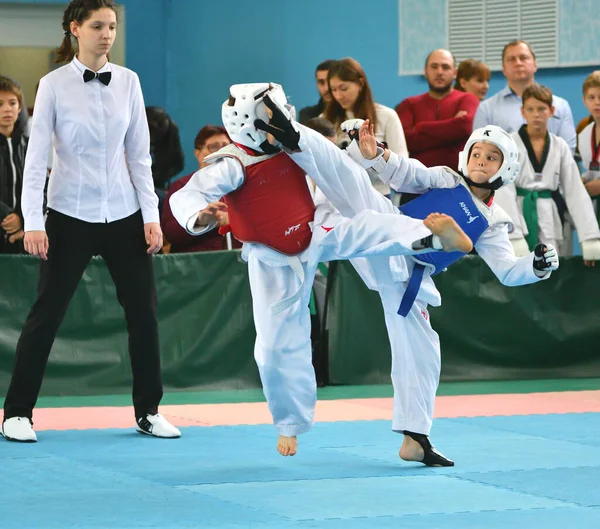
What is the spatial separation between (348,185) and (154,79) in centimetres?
741

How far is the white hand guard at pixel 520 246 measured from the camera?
741 cm

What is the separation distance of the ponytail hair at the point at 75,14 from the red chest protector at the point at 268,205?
3.53 feet

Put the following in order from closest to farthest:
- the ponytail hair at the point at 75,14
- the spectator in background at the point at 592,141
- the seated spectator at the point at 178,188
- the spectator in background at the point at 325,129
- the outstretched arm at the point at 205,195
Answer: the outstretched arm at the point at 205,195 < the ponytail hair at the point at 75,14 < the spectator in background at the point at 325,129 < the seated spectator at the point at 178,188 < the spectator in background at the point at 592,141

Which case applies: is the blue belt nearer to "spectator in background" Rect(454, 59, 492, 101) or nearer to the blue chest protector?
the blue chest protector

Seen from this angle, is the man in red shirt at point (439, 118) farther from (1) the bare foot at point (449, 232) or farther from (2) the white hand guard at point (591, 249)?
(1) the bare foot at point (449, 232)

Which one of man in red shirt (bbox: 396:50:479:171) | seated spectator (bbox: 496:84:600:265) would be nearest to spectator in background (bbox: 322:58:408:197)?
man in red shirt (bbox: 396:50:479:171)

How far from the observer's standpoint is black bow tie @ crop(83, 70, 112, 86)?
5148 millimetres

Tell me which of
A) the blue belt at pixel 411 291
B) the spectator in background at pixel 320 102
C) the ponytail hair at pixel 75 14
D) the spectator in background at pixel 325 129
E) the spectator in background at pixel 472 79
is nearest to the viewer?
the blue belt at pixel 411 291

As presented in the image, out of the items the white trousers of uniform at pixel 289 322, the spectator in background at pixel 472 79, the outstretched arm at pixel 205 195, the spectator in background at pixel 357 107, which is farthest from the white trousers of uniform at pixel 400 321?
the spectator in background at pixel 472 79

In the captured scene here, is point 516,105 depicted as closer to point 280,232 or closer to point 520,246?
point 520,246

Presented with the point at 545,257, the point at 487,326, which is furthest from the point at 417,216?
the point at 487,326

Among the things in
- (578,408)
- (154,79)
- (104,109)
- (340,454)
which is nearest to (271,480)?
(340,454)

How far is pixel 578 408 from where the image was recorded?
643cm

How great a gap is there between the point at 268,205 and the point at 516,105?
4.14 metres
